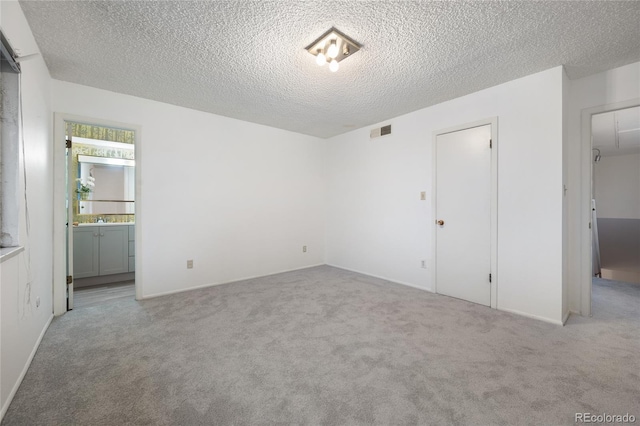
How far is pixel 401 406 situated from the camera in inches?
59.1

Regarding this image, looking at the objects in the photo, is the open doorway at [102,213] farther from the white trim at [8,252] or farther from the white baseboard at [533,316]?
the white baseboard at [533,316]

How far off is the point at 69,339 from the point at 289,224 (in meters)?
3.13

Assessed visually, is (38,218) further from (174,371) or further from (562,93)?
(562,93)

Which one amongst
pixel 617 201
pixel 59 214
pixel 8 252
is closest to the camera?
pixel 8 252

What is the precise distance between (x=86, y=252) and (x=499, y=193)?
572 centimetres

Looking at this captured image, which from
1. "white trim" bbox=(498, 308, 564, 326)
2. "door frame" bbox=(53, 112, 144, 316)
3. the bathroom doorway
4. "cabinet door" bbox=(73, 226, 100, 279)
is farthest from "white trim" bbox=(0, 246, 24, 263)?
the bathroom doorway

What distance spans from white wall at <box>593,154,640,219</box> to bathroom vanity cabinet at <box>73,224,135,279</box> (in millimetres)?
10027

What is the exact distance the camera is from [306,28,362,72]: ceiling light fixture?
204 centimetres

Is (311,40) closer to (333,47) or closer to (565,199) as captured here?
(333,47)

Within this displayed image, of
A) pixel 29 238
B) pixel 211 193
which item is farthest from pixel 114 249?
pixel 29 238

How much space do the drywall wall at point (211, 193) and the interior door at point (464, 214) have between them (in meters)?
2.45

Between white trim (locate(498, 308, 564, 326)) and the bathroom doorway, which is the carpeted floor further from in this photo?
the bathroom doorway

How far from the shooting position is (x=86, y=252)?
391 cm

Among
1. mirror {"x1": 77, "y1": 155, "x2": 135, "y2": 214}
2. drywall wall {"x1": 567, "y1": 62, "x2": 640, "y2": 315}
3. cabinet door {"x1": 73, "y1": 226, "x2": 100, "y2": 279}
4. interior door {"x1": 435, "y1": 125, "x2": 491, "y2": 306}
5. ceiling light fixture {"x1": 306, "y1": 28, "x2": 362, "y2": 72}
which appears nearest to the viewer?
ceiling light fixture {"x1": 306, "y1": 28, "x2": 362, "y2": 72}
